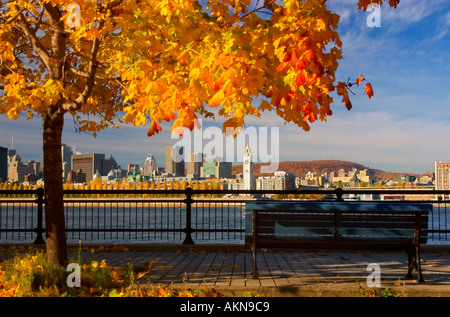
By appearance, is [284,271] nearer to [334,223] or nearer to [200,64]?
[334,223]

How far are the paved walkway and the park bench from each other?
473 millimetres

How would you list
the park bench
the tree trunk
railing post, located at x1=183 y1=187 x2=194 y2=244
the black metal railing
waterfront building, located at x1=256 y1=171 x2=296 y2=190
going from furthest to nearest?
waterfront building, located at x1=256 y1=171 x2=296 y2=190, the black metal railing, railing post, located at x1=183 y1=187 x2=194 y2=244, the tree trunk, the park bench

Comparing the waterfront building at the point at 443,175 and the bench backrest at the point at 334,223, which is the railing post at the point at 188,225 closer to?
the bench backrest at the point at 334,223

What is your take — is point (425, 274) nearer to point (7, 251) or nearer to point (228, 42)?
point (228, 42)

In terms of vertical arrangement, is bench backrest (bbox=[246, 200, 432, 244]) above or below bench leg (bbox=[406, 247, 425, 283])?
above

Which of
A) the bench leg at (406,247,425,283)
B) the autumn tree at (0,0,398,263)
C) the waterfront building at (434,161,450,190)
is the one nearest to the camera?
the autumn tree at (0,0,398,263)

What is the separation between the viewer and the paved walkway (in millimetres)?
5879

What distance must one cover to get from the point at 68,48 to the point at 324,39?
6.78m

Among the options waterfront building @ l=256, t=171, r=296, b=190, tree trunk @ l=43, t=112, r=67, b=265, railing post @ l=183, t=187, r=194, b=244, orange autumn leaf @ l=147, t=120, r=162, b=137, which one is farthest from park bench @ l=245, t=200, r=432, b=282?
waterfront building @ l=256, t=171, r=296, b=190

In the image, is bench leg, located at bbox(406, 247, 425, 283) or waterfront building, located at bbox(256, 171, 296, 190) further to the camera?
waterfront building, located at bbox(256, 171, 296, 190)

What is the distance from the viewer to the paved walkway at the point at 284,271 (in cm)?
588

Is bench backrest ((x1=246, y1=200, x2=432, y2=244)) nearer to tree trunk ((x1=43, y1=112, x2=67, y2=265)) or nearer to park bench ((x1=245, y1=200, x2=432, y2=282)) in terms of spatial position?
park bench ((x1=245, y1=200, x2=432, y2=282))

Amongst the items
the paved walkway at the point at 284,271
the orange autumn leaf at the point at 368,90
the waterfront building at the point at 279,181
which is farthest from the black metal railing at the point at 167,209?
the waterfront building at the point at 279,181

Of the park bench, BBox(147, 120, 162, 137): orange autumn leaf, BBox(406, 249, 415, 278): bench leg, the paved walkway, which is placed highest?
BBox(147, 120, 162, 137): orange autumn leaf
